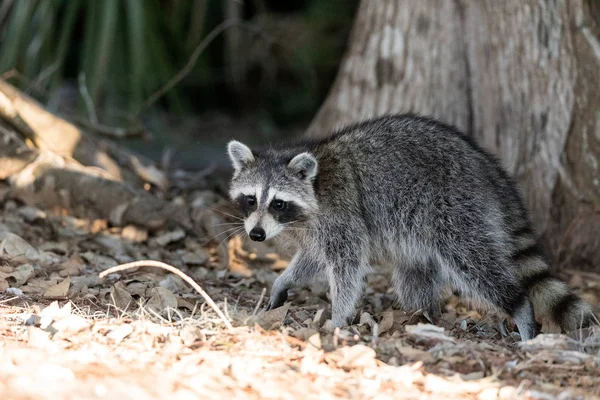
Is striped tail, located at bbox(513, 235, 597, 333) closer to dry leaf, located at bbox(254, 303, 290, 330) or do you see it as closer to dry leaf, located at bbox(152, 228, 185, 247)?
dry leaf, located at bbox(254, 303, 290, 330)

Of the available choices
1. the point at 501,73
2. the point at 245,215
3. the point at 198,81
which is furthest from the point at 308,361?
the point at 198,81

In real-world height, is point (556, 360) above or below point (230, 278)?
above

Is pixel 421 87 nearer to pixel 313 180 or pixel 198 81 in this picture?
pixel 313 180

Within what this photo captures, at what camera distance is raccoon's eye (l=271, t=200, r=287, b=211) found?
171 inches

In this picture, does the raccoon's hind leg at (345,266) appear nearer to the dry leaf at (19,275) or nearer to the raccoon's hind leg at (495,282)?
the raccoon's hind leg at (495,282)

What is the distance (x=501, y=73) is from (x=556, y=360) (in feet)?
8.47

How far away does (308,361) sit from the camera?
3.09 meters

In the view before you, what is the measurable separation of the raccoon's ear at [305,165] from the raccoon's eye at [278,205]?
184 mm

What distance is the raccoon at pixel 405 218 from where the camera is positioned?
4.15 metres

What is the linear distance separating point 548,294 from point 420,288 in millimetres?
735

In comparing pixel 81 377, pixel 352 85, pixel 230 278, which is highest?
pixel 352 85

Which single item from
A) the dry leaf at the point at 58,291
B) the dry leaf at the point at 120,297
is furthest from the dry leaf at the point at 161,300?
the dry leaf at the point at 58,291

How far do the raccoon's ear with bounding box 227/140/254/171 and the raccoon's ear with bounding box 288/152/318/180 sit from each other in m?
0.29

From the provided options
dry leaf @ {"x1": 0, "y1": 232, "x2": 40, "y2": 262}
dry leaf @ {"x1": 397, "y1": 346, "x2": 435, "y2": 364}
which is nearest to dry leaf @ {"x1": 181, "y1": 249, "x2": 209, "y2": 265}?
dry leaf @ {"x1": 0, "y1": 232, "x2": 40, "y2": 262}
